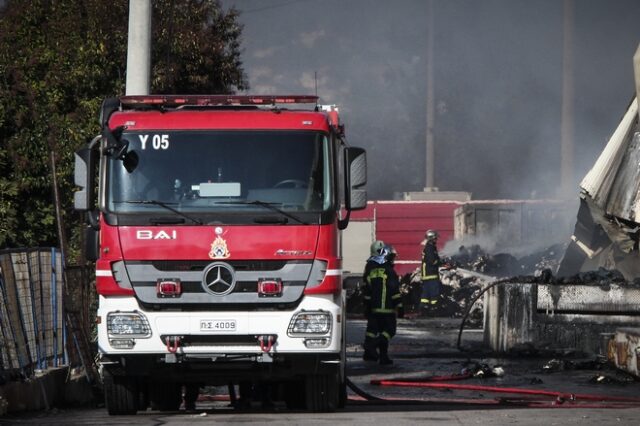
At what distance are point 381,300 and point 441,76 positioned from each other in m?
38.9

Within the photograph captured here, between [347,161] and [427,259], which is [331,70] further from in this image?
[347,161]

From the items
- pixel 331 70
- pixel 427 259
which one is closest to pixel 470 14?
pixel 331 70

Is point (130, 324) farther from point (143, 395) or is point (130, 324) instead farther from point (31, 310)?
point (31, 310)

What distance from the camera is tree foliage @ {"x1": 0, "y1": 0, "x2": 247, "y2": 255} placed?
18562 millimetres

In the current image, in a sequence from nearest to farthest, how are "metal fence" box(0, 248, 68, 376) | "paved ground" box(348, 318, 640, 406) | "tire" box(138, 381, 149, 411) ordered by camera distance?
"tire" box(138, 381, 149, 411) < "metal fence" box(0, 248, 68, 376) < "paved ground" box(348, 318, 640, 406)

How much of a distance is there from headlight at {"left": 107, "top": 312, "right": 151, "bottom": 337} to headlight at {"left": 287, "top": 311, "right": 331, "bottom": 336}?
105 cm

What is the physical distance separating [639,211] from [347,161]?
8648 mm

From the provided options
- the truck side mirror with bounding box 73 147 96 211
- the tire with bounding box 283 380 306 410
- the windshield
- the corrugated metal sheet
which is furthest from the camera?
the corrugated metal sheet

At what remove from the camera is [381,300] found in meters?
16.6

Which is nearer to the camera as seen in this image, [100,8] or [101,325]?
[101,325]

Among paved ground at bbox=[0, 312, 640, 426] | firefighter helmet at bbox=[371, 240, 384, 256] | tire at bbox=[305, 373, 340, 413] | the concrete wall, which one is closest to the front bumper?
paved ground at bbox=[0, 312, 640, 426]

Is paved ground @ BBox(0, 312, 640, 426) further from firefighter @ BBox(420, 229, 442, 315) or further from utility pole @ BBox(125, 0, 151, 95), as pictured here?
firefighter @ BBox(420, 229, 442, 315)

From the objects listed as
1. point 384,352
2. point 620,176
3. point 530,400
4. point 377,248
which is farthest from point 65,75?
point 530,400

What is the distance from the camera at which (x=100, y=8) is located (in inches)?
800
